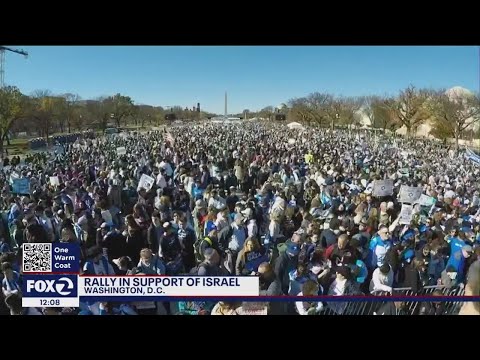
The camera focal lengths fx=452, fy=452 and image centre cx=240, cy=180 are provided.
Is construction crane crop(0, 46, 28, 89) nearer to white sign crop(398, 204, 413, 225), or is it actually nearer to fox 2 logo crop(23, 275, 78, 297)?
fox 2 logo crop(23, 275, 78, 297)

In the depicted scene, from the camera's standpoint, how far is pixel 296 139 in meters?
5.00

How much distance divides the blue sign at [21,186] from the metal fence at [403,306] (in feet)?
10.8

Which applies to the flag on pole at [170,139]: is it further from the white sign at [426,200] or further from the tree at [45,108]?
the white sign at [426,200]

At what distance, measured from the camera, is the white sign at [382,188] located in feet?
15.7

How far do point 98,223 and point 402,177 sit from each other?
324 cm

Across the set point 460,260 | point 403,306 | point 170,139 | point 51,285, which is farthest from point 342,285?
point 51,285

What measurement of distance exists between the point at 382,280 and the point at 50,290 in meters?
3.35

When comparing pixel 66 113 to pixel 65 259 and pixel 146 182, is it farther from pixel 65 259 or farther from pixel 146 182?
pixel 65 259

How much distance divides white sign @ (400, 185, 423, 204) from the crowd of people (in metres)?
0.06
